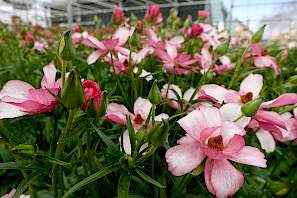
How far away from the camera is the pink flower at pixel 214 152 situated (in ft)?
1.15

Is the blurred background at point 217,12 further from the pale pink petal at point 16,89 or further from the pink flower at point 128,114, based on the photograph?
the pale pink petal at point 16,89

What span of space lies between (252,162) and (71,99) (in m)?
0.20

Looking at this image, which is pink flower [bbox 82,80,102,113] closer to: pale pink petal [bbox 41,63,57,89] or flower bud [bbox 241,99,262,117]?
pale pink petal [bbox 41,63,57,89]

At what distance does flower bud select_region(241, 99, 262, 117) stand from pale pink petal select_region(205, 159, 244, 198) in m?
0.07

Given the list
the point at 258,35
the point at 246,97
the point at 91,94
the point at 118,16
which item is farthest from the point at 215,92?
the point at 118,16

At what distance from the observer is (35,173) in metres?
0.42

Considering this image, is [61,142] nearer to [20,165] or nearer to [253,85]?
[20,165]

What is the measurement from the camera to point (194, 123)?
37 cm

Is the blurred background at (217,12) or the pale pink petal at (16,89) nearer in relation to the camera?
the pale pink petal at (16,89)

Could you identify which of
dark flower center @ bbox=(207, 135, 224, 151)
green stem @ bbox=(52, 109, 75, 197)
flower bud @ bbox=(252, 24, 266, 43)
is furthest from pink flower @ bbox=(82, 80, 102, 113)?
flower bud @ bbox=(252, 24, 266, 43)

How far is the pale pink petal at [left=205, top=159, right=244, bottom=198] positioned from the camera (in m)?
0.34

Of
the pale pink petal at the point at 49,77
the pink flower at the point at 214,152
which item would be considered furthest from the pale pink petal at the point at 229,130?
the pale pink petal at the point at 49,77

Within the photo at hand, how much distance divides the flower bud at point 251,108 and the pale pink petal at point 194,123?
0.05 metres

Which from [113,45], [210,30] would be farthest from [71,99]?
[210,30]
